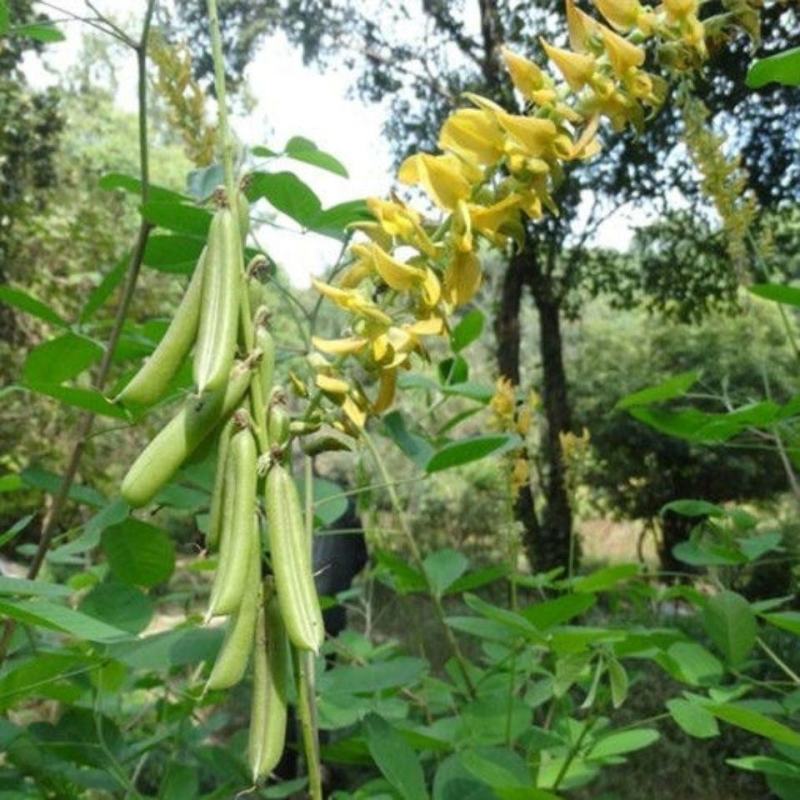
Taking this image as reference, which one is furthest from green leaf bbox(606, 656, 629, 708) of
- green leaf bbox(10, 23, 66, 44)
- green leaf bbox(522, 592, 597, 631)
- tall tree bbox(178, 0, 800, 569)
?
tall tree bbox(178, 0, 800, 569)

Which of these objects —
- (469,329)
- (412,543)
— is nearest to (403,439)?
(412,543)

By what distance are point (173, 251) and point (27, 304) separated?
0.18m

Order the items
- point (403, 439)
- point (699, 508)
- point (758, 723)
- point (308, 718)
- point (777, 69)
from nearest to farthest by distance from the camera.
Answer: point (308, 718), point (777, 69), point (758, 723), point (403, 439), point (699, 508)

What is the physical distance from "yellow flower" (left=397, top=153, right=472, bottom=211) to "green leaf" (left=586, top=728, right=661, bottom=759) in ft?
3.10

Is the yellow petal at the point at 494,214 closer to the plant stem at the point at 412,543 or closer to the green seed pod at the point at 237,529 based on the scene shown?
the green seed pod at the point at 237,529

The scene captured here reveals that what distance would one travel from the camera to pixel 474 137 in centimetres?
54

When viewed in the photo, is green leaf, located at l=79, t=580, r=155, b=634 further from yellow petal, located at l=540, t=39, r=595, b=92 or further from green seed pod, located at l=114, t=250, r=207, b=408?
yellow petal, located at l=540, t=39, r=595, b=92

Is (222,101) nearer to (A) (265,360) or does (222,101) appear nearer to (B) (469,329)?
(A) (265,360)

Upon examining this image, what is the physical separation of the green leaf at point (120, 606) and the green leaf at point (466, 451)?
33 centimetres

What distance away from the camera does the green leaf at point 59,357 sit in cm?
94

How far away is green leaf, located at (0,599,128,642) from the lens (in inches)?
22.7

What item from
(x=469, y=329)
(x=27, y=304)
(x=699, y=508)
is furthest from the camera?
(x=699, y=508)

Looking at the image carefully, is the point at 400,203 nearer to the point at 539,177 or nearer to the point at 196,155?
the point at 539,177

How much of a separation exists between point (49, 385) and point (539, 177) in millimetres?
470
